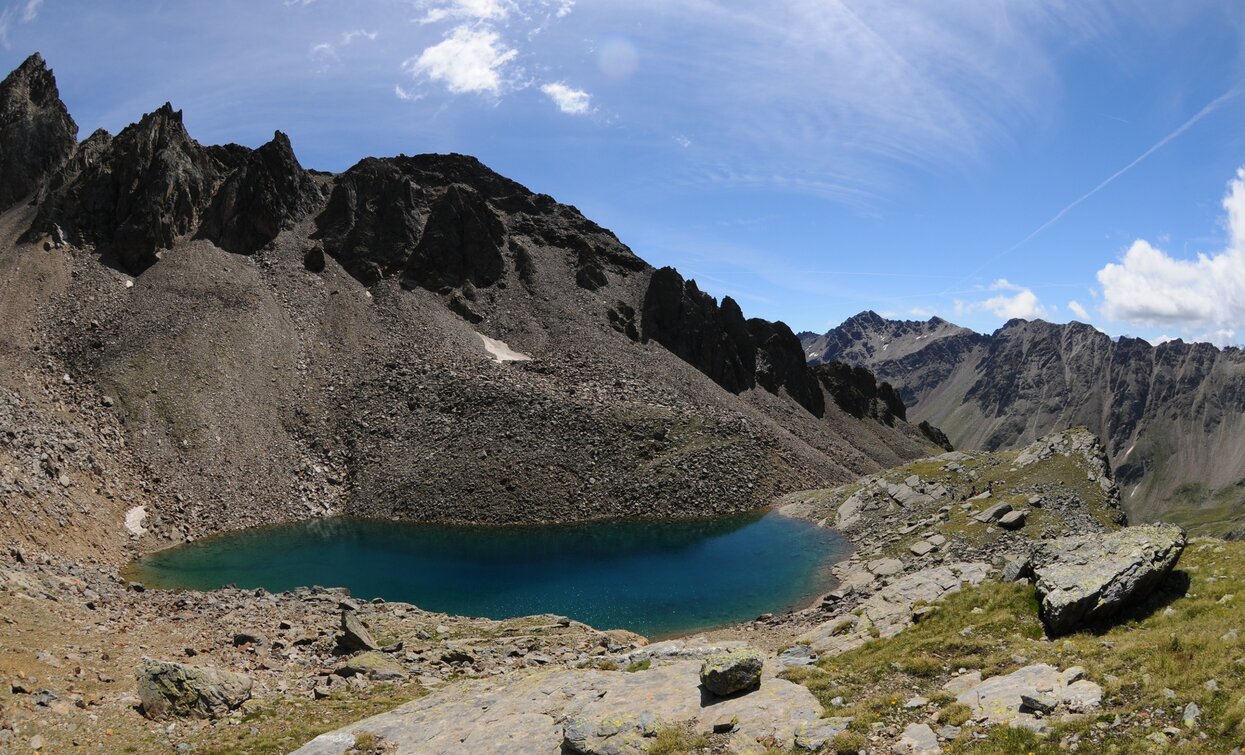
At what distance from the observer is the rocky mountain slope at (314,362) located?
64125mm

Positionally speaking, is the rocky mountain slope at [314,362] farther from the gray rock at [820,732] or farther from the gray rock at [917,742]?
the gray rock at [917,742]

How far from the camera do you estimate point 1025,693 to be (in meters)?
15.4

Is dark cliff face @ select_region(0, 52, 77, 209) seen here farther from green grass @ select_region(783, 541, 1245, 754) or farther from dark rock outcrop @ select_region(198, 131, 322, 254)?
green grass @ select_region(783, 541, 1245, 754)

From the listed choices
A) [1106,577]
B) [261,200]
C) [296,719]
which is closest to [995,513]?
[1106,577]

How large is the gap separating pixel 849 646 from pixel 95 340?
85.0m

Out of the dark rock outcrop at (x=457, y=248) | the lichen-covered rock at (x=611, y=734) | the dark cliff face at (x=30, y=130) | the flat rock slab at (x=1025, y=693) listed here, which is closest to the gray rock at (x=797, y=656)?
the flat rock slab at (x=1025, y=693)

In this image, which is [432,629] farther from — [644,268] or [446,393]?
[644,268]

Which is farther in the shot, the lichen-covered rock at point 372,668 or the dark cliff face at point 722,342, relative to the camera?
the dark cliff face at point 722,342

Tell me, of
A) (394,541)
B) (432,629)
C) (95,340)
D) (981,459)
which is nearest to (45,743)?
(432,629)

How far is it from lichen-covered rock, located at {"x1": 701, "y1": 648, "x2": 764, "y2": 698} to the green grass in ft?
5.51

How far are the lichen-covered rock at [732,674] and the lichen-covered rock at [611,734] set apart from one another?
79.9 inches

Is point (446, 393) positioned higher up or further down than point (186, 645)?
higher up

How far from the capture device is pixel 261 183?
113 meters

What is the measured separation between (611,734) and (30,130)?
13531 centimetres
